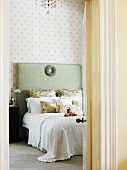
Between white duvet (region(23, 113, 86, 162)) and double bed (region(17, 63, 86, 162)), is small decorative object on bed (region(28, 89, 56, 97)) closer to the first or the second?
double bed (region(17, 63, 86, 162))

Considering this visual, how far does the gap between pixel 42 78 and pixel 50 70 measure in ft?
0.96

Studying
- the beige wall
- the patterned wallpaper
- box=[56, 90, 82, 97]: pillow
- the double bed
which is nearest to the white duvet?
the double bed

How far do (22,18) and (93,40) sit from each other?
17.3 ft

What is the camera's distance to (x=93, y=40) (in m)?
2.60

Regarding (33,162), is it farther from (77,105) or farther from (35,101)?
(77,105)

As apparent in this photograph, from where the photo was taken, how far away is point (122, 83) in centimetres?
246

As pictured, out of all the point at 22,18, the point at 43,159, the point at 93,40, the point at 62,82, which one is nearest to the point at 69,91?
the point at 62,82

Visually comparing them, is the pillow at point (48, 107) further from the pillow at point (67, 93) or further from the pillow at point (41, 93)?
the pillow at point (67, 93)

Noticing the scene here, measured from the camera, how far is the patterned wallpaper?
7.49m

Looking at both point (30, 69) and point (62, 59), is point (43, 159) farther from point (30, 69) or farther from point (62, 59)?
point (62, 59)

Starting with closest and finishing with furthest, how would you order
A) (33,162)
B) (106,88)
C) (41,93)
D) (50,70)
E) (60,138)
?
1. (106,88)
2. (33,162)
3. (60,138)
4. (41,93)
5. (50,70)

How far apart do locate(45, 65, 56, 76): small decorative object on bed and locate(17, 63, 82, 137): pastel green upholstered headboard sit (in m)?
0.07

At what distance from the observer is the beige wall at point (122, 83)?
2.44m

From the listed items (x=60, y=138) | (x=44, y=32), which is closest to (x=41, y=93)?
(x=44, y=32)
